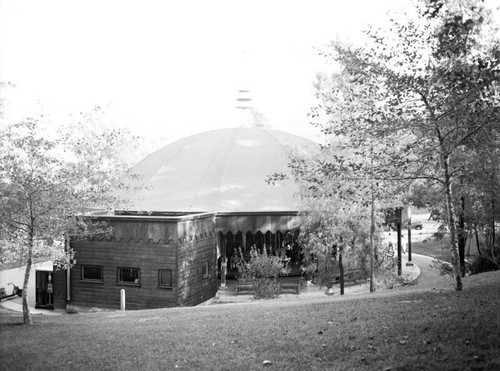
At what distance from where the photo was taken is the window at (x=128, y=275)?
21938 mm

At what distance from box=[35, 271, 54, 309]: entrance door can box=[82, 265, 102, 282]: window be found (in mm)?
2011

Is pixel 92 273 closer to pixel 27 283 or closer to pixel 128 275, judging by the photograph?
pixel 128 275

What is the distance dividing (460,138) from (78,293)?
18303 millimetres

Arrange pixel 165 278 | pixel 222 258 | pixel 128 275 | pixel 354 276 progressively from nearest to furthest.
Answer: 1. pixel 165 278
2. pixel 128 275
3. pixel 354 276
4. pixel 222 258

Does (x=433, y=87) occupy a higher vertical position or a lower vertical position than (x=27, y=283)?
higher

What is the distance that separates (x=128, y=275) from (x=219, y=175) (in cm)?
1092

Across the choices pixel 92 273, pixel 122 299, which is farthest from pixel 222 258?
pixel 122 299

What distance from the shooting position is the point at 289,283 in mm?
25703

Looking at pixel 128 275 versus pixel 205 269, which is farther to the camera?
pixel 205 269

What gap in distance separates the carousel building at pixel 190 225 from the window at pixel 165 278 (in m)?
0.04

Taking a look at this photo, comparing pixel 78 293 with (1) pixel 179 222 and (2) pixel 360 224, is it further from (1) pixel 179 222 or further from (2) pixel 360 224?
(2) pixel 360 224

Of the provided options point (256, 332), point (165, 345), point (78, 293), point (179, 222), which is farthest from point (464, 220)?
point (78, 293)

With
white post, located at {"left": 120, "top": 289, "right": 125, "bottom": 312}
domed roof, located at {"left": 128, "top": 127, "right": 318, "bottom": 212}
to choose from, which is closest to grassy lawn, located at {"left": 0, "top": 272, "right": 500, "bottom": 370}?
white post, located at {"left": 120, "top": 289, "right": 125, "bottom": 312}

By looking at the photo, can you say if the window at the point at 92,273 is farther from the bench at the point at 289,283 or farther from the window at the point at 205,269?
the bench at the point at 289,283
